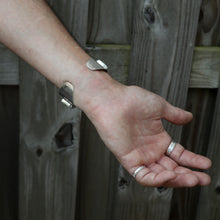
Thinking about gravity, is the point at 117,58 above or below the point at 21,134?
above

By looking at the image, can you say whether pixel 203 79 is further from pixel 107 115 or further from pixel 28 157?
pixel 28 157

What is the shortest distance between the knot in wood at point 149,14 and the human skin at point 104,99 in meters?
0.37

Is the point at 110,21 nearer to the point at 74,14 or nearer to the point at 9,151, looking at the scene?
the point at 74,14

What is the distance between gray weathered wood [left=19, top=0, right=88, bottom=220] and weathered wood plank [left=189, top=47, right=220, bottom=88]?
22.0 inches

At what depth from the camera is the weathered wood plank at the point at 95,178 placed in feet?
5.57

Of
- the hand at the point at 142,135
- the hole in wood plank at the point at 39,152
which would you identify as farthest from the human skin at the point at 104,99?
the hole in wood plank at the point at 39,152

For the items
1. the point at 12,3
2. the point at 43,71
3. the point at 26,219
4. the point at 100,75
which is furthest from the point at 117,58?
the point at 26,219

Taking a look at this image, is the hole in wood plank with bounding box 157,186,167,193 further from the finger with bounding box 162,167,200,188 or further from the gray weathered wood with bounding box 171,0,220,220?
the finger with bounding box 162,167,200,188

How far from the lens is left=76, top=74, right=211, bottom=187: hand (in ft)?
3.92

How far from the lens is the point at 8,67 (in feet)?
4.70

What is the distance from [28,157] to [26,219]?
0.34m

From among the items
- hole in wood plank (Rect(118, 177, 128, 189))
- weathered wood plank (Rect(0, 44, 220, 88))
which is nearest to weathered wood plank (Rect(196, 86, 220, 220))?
weathered wood plank (Rect(0, 44, 220, 88))

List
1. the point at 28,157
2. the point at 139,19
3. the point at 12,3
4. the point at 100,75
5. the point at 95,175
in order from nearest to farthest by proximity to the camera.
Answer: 1. the point at 12,3
2. the point at 100,75
3. the point at 139,19
4. the point at 28,157
5. the point at 95,175

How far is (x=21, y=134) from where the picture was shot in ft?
5.01
